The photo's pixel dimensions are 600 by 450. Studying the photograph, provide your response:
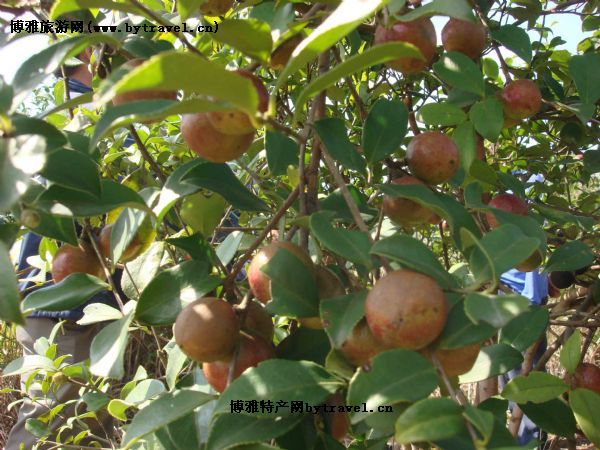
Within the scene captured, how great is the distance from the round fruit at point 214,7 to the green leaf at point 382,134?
0.24m

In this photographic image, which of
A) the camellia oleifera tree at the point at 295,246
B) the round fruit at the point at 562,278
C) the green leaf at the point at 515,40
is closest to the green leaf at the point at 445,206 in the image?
the camellia oleifera tree at the point at 295,246

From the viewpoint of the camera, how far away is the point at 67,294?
634 mm

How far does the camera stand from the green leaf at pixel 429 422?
1.25ft

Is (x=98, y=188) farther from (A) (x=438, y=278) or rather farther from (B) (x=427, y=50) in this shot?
(B) (x=427, y=50)

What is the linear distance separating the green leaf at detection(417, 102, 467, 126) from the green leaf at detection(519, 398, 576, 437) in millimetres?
406

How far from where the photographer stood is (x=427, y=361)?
1.44 ft

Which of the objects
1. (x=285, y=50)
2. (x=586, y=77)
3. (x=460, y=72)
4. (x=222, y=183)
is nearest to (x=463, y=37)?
(x=460, y=72)

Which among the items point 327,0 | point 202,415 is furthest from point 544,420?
point 327,0

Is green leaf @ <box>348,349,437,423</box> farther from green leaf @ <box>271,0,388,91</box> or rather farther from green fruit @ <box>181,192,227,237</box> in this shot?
green fruit @ <box>181,192,227,237</box>

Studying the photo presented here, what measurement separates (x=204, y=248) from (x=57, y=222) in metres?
0.17

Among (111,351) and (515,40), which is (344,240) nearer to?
(111,351)

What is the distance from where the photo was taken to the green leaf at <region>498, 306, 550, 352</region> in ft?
2.49

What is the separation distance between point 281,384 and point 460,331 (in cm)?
15

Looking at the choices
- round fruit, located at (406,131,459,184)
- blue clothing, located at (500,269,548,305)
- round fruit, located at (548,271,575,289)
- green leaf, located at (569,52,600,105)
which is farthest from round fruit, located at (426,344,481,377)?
blue clothing, located at (500,269,548,305)
